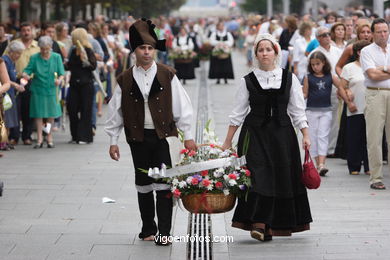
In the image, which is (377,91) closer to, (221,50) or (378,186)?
(378,186)

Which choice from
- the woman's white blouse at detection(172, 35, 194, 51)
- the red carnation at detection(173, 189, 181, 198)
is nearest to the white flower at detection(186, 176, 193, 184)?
the red carnation at detection(173, 189, 181, 198)

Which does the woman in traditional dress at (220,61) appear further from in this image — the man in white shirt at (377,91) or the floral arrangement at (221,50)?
the man in white shirt at (377,91)

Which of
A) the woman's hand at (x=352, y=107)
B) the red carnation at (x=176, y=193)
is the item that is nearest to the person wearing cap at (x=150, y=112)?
the red carnation at (x=176, y=193)

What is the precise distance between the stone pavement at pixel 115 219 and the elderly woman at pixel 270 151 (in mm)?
204

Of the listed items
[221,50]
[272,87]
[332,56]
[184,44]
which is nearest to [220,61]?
[221,50]

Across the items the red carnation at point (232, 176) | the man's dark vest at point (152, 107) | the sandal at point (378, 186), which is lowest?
the sandal at point (378, 186)

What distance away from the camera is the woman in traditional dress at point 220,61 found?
1180 inches

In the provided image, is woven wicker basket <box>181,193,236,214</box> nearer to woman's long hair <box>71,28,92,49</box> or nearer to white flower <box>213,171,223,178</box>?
white flower <box>213,171,223,178</box>

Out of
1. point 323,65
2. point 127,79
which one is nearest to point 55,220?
point 127,79

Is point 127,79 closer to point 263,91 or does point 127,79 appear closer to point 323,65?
point 263,91

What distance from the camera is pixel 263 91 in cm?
881

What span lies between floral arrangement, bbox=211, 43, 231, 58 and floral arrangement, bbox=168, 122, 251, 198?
71.5 feet

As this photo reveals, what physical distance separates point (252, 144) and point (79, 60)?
804 cm

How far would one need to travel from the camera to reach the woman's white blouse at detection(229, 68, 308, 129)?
8836 millimetres
